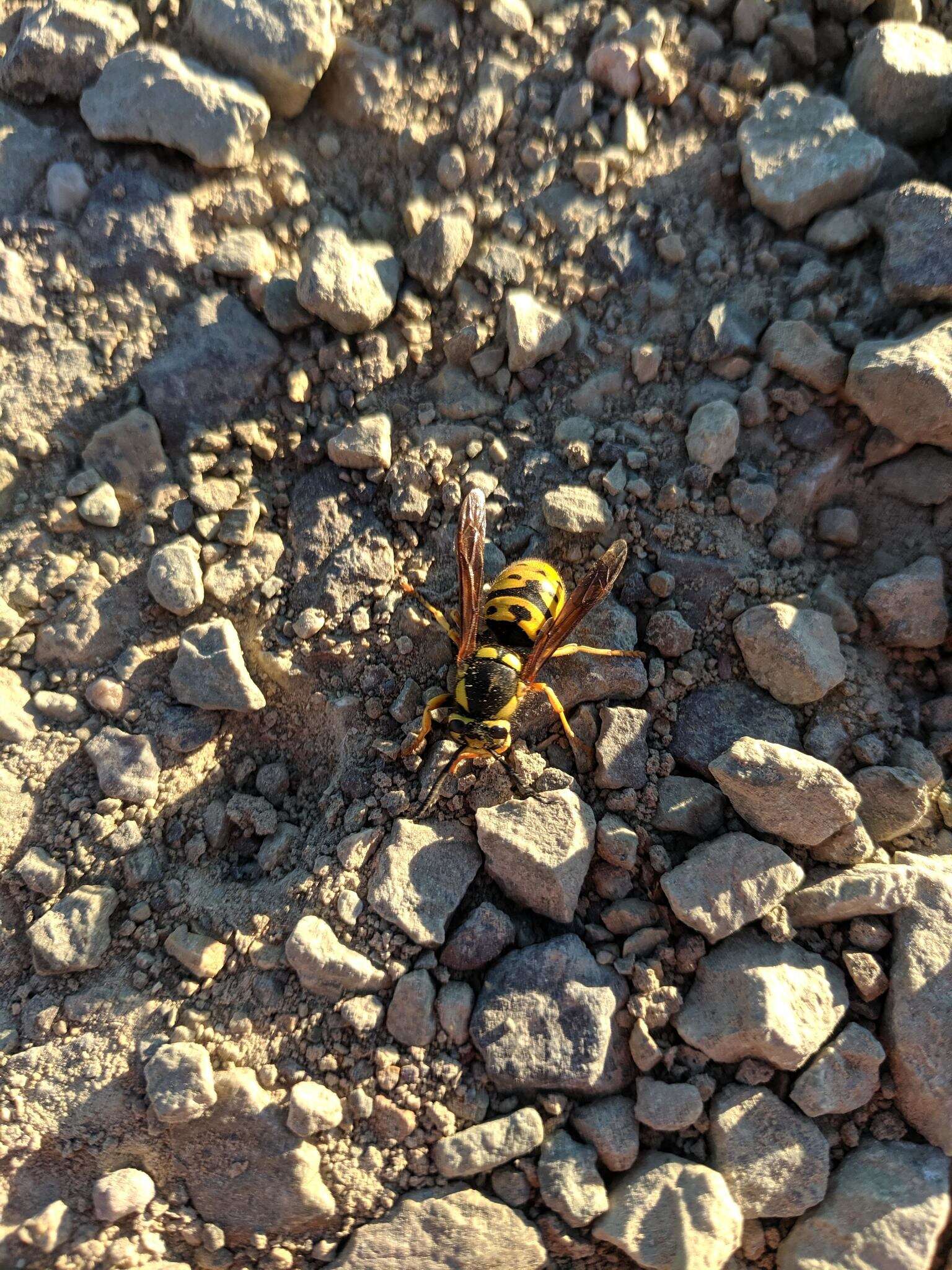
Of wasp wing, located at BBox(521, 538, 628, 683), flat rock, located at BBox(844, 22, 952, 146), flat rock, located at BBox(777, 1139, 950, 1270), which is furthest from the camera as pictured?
flat rock, located at BBox(844, 22, 952, 146)

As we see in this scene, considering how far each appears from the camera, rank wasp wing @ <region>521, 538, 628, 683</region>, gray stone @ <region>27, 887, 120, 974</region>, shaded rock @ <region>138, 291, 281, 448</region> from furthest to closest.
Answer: shaded rock @ <region>138, 291, 281, 448</region>, wasp wing @ <region>521, 538, 628, 683</region>, gray stone @ <region>27, 887, 120, 974</region>

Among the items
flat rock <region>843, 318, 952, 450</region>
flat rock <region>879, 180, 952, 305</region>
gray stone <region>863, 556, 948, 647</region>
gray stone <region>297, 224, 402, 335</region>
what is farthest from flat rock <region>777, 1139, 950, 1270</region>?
gray stone <region>297, 224, 402, 335</region>

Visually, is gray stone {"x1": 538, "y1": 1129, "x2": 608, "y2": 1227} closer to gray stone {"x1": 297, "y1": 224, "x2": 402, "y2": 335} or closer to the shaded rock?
the shaded rock

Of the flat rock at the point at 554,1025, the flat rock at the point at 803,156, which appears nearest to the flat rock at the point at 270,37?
the flat rock at the point at 803,156

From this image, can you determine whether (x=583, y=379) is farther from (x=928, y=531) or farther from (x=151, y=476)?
(x=151, y=476)

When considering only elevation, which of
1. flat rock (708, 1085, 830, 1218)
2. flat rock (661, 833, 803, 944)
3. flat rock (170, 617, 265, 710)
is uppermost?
flat rock (170, 617, 265, 710)

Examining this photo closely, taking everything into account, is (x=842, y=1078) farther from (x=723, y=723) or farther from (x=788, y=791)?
(x=723, y=723)

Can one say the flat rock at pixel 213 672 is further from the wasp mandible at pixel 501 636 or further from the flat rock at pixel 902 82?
the flat rock at pixel 902 82

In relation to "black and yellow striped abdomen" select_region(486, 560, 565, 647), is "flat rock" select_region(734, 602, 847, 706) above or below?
below
